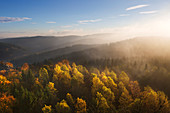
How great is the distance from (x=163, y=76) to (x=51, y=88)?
90790mm

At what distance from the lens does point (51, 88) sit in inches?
2645

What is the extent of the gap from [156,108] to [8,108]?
70.6 m

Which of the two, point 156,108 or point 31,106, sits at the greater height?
point 31,106

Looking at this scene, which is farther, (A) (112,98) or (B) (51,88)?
(B) (51,88)

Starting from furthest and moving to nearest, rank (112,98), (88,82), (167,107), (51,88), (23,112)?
1. (88,82)
2. (51,88)
3. (112,98)
4. (167,107)
5. (23,112)

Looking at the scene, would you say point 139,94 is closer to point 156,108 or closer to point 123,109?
point 156,108

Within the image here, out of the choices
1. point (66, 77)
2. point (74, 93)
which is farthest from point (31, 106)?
point (66, 77)

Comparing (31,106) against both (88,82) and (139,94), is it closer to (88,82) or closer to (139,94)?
(88,82)

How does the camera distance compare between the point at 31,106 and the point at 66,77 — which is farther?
the point at 66,77

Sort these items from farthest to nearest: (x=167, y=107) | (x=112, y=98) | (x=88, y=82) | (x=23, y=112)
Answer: (x=88, y=82) → (x=112, y=98) → (x=167, y=107) → (x=23, y=112)

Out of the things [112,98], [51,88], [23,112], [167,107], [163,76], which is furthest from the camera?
[163,76]

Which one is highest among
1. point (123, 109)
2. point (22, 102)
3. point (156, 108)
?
point (22, 102)

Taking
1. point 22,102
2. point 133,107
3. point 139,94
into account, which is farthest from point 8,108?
point 139,94

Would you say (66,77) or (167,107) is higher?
(66,77)
